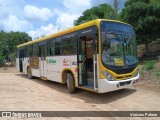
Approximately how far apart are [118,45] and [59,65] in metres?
4.00

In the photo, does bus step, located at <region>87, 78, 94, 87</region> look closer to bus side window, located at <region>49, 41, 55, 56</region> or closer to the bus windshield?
the bus windshield

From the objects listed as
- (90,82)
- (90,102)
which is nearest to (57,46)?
(90,82)

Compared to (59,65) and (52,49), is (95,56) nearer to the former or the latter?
(59,65)

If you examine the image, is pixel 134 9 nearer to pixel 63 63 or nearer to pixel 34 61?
pixel 34 61

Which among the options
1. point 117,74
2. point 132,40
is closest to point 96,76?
point 117,74

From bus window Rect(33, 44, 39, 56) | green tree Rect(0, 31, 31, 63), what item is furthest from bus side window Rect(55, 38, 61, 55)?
green tree Rect(0, 31, 31, 63)

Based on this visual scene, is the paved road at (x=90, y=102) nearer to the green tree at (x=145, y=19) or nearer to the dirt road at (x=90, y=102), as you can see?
the dirt road at (x=90, y=102)

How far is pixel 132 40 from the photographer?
9898mm

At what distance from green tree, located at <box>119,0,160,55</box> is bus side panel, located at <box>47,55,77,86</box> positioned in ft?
35.3

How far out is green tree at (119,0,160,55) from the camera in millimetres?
20484

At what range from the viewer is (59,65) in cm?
1199

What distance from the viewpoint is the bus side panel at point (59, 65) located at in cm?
1048

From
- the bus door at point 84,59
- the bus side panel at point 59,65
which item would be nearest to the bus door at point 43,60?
the bus side panel at point 59,65

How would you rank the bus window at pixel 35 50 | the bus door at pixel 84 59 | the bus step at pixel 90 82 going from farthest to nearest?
the bus window at pixel 35 50 → the bus door at pixel 84 59 → the bus step at pixel 90 82
